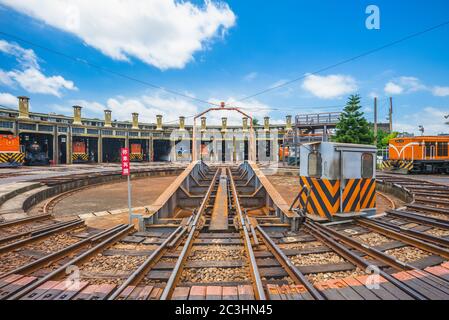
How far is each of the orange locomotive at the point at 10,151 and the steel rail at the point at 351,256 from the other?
3048cm

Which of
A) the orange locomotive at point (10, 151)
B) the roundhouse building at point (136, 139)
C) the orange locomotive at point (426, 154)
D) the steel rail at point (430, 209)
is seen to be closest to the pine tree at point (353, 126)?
the orange locomotive at point (426, 154)

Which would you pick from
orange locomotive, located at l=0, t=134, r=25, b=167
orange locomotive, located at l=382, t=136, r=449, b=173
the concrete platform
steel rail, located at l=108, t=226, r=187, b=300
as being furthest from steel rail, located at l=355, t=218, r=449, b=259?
orange locomotive, located at l=0, t=134, r=25, b=167

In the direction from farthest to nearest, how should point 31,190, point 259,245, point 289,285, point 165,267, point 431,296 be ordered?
point 31,190 < point 259,245 < point 165,267 < point 289,285 < point 431,296

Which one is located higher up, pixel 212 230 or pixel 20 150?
pixel 20 150

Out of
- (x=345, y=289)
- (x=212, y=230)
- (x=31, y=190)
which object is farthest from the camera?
(x=31, y=190)

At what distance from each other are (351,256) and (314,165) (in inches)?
113

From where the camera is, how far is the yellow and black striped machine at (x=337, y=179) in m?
5.72

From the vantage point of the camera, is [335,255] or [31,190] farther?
[31,190]

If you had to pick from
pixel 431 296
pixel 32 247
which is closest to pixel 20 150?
pixel 32 247

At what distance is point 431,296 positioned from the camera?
252 centimetres

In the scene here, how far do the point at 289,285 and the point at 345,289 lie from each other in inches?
25.8

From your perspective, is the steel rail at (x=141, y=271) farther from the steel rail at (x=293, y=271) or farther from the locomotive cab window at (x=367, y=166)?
the locomotive cab window at (x=367, y=166)

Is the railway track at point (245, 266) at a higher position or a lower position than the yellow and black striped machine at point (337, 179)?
lower
